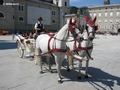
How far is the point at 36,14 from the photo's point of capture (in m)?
45.4

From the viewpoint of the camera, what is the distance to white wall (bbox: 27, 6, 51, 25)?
1698 inches

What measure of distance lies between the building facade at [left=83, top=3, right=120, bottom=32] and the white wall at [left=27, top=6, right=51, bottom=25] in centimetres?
2806

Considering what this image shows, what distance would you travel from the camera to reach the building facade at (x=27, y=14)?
3662 cm

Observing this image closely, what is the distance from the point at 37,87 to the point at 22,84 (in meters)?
0.57

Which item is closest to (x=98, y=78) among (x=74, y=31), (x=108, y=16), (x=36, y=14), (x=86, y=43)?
(x=86, y=43)

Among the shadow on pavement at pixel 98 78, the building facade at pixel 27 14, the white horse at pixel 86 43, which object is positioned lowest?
the shadow on pavement at pixel 98 78

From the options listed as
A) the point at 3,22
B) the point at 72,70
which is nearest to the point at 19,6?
the point at 3,22

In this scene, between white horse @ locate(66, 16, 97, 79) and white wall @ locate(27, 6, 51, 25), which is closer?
white horse @ locate(66, 16, 97, 79)

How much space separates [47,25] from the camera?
50406 millimetres

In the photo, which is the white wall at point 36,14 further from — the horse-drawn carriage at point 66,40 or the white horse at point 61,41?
the white horse at point 61,41

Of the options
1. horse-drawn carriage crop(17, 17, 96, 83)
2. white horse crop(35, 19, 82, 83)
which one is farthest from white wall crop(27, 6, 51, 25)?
white horse crop(35, 19, 82, 83)

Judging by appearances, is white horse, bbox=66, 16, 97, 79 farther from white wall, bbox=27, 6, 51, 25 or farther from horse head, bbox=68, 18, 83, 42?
white wall, bbox=27, 6, 51, 25

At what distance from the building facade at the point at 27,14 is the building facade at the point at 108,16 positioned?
19218mm

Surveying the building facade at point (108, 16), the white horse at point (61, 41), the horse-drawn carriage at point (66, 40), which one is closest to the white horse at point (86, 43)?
the horse-drawn carriage at point (66, 40)
